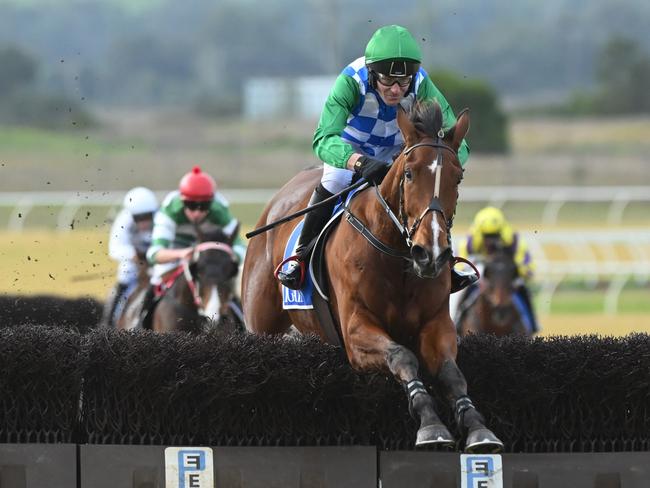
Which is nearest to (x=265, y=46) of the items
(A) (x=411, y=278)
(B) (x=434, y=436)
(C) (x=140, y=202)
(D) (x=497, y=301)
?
(C) (x=140, y=202)

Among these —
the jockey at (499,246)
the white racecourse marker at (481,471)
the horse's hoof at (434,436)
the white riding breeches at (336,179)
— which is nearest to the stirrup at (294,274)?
the white riding breeches at (336,179)

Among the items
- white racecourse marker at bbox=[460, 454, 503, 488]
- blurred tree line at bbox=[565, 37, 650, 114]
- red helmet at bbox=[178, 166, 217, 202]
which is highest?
blurred tree line at bbox=[565, 37, 650, 114]

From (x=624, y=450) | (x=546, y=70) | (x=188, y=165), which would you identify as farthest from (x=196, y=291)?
(x=546, y=70)

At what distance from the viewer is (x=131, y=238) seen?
34.5 feet

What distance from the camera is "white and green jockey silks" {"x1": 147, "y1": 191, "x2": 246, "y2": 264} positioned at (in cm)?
909

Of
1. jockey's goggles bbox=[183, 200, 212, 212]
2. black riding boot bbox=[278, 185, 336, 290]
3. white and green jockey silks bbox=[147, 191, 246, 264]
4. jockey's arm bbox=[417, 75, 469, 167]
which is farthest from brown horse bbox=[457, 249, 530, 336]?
jockey's arm bbox=[417, 75, 469, 167]

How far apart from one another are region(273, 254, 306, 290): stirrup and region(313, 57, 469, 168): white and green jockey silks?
1.72ft

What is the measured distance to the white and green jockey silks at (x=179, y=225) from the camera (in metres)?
9.09

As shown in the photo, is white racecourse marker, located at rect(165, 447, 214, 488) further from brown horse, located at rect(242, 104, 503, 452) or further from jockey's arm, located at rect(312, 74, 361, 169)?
jockey's arm, located at rect(312, 74, 361, 169)

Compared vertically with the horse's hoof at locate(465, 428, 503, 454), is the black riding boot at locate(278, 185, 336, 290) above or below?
above

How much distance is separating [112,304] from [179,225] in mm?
1141

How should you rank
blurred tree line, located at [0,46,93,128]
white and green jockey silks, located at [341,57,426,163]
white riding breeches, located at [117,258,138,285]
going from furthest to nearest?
1. blurred tree line, located at [0,46,93,128]
2. white riding breeches, located at [117,258,138,285]
3. white and green jockey silks, located at [341,57,426,163]

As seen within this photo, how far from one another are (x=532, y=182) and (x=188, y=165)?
10460 millimetres

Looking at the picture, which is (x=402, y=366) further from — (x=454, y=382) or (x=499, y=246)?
(x=499, y=246)
